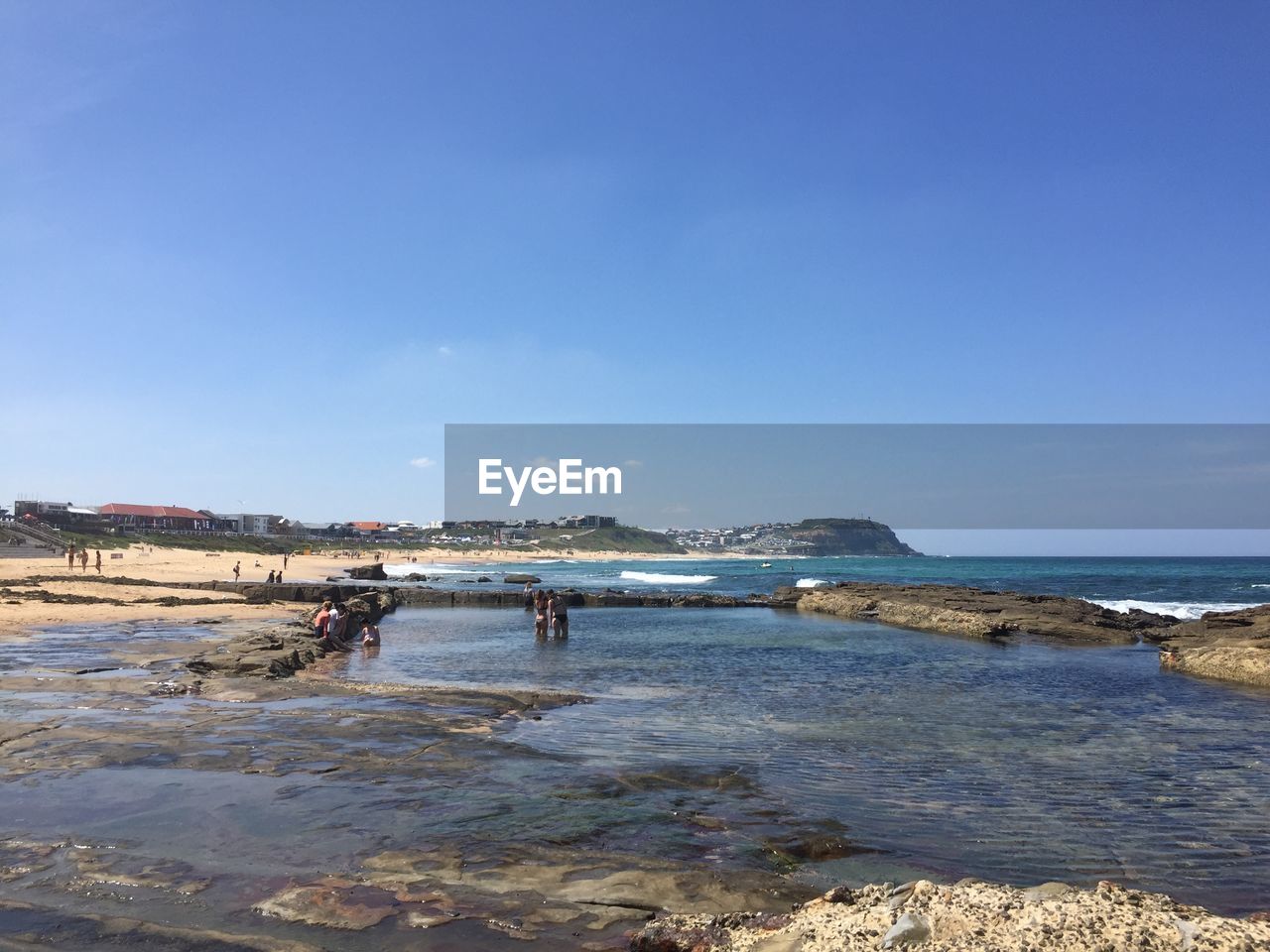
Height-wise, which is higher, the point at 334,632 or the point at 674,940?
the point at 674,940

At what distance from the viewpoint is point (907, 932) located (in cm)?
436

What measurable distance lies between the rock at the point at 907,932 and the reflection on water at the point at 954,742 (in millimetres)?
2771

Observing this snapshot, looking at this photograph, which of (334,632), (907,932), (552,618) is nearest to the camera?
(907,932)

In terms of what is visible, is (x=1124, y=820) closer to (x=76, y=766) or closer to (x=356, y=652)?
(x=76, y=766)

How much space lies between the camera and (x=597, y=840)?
7273mm

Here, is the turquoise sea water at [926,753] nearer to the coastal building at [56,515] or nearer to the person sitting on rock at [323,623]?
the person sitting on rock at [323,623]

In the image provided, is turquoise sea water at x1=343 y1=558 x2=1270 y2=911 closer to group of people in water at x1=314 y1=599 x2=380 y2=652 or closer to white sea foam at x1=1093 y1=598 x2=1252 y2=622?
group of people in water at x1=314 y1=599 x2=380 y2=652

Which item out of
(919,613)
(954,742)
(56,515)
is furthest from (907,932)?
(56,515)

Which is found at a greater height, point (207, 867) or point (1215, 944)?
point (1215, 944)

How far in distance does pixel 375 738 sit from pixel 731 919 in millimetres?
7125

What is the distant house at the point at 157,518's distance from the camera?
430 feet

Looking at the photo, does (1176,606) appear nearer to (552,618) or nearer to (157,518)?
(552,618)

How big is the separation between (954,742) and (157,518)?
5925 inches

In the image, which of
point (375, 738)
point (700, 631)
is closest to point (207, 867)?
point (375, 738)
